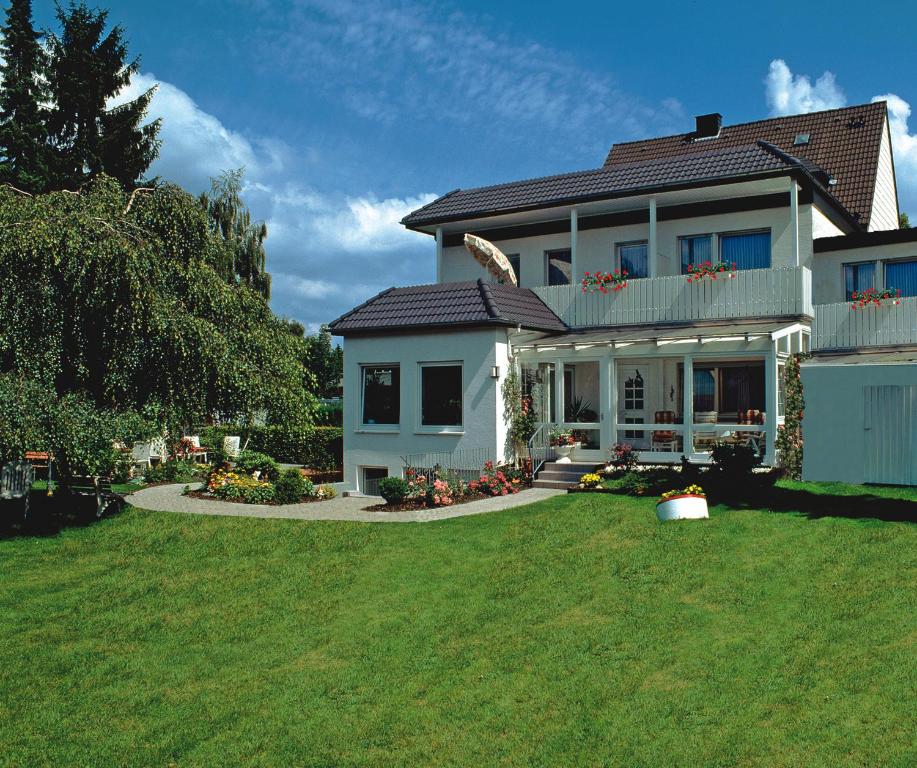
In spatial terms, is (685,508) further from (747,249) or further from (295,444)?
(295,444)

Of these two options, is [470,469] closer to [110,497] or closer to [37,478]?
[110,497]

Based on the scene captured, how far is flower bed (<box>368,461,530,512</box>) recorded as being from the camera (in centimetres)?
1856

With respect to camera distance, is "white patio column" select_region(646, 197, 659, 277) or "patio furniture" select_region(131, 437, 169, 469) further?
"patio furniture" select_region(131, 437, 169, 469)

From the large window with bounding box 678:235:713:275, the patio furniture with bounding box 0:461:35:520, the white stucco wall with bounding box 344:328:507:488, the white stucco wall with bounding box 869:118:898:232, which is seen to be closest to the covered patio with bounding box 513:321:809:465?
the white stucco wall with bounding box 344:328:507:488

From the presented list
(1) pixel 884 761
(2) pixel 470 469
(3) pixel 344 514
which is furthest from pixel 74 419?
(1) pixel 884 761

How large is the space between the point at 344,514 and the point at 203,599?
539 cm

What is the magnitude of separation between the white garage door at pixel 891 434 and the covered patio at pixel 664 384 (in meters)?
1.92

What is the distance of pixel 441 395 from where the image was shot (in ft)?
69.9

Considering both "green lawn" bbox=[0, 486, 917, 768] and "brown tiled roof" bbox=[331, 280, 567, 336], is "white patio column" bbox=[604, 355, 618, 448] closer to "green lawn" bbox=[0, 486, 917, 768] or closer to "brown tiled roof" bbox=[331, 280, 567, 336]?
"brown tiled roof" bbox=[331, 280, 567, 336]

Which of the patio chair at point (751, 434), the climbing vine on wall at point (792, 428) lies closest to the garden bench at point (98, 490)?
the patio chair at point (751, 434)

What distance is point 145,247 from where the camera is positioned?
621 inches

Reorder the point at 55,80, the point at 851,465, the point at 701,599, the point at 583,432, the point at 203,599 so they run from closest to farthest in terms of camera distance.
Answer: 1. the point at 701,599
2. the point at 203,599
3. the point at 851,465
4. the point at 583,432
5. the point at 55,80

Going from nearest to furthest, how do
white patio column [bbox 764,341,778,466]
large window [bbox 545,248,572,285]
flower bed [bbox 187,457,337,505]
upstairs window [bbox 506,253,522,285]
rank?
white patio column [bbox 764,341,778,466], flower bed [bbox 187,457,337,505], large window [bbox 545,248,572,285], upstairs window [bbox 506,253,522,285]

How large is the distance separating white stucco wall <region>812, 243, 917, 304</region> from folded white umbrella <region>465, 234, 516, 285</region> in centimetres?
847
